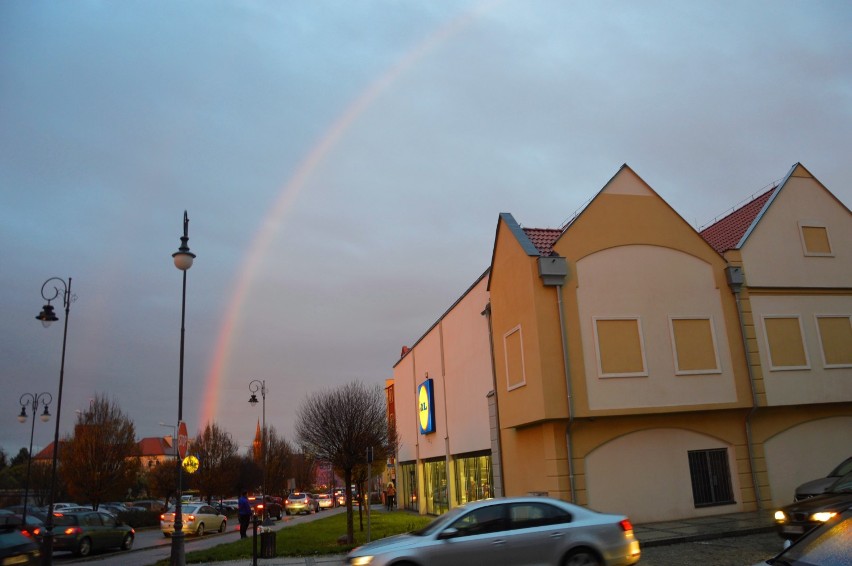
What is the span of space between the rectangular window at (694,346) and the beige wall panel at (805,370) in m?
1.75

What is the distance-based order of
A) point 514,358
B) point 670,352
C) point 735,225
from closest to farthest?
point 670,352, point 514,358, point 735,225

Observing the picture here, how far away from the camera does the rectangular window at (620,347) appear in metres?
18.7

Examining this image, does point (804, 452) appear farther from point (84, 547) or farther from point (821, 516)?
point (84, 547)

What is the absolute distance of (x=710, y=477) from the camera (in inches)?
764

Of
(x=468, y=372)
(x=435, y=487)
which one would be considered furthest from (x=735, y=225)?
(x=435, y=487)

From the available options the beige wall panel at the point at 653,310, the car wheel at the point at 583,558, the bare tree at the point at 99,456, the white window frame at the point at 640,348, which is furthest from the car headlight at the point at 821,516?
the bare tree at the point at 99,456

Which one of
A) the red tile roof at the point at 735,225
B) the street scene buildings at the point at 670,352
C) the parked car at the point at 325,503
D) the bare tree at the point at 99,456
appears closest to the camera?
the street scene buildings at the point at 670,352

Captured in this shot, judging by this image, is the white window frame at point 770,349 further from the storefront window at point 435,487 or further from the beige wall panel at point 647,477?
the storefront window at point 435,487

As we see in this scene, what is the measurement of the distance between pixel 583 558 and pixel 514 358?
10787 millimetres

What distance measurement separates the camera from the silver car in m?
9.48

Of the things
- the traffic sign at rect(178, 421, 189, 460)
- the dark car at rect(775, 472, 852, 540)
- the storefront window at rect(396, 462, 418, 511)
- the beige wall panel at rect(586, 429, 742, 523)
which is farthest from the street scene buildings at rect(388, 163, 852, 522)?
the storefront window at rect(396, 462, 418, 511)

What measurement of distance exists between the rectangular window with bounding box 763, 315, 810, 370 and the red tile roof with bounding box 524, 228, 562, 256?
7.39 m

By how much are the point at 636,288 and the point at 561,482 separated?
643 cm

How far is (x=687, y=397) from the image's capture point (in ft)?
62.3
